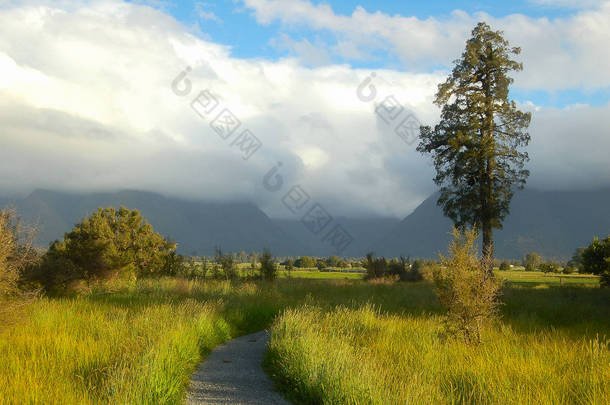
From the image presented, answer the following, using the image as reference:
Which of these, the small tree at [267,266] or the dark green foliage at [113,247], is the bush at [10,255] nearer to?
the dark green foliage at [113,247]

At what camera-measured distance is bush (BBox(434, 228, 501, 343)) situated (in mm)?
10766

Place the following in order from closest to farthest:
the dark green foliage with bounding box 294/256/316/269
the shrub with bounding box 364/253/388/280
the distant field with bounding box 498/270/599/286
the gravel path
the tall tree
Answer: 1. the gravel path
2. the tall tree
3. the shrub with bounding box 364/253/388/280
4. the distant field with bounding box 498/270/599/286
5. the dark green foliage with bounding box 294/256/316/269

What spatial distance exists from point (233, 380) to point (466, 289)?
20.5ft

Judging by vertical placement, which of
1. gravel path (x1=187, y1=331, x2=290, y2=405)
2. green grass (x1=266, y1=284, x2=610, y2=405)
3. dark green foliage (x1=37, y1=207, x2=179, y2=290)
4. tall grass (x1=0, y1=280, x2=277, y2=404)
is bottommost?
gravel path (x1=187, y1=331, x2=290, y2=405)

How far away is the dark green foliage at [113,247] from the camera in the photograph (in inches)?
1073

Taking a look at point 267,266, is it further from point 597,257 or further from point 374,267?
point 597,257

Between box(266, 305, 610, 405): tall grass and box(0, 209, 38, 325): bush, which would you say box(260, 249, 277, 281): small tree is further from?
box(0, 209, 38, 325): bush

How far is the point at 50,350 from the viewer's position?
8703mm

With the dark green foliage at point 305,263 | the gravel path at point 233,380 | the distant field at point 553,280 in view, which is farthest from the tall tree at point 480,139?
the dark green foliage at point 305,263

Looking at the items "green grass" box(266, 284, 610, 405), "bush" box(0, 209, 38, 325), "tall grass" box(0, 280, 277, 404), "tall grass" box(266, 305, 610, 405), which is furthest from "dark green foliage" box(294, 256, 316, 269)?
"bush" box(0, 209, 38, 325)

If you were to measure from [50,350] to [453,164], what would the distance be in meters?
22.7

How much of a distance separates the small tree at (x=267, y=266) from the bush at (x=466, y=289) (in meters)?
19.4

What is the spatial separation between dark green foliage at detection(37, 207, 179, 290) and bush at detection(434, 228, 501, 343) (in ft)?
69.7

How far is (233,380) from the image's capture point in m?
8.07
